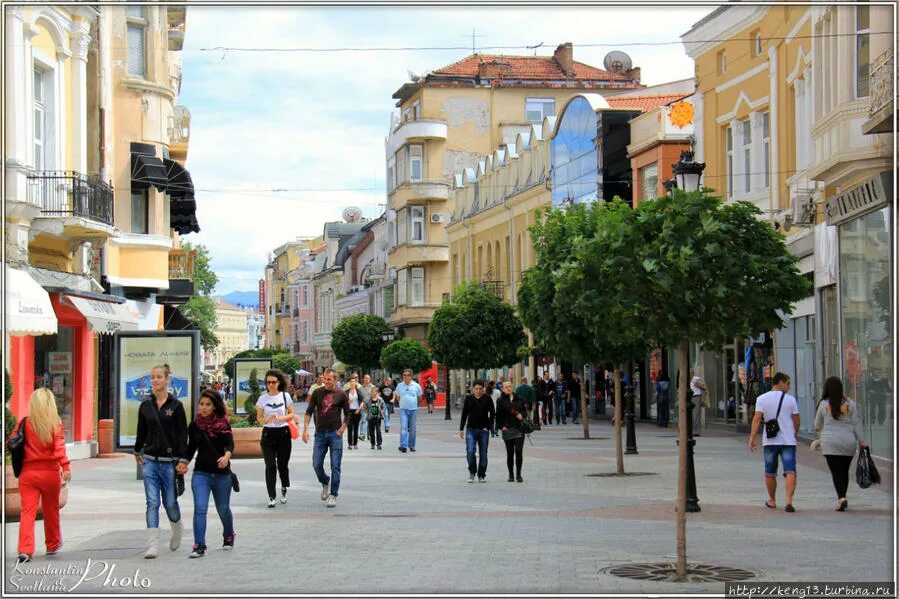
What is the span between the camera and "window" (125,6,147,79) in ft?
Answer: 110

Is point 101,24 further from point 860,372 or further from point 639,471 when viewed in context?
point 860,372

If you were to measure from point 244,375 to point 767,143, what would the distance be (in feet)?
63.0

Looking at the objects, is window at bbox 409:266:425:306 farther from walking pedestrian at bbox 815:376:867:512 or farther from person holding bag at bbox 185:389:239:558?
person holding bag at bbox 185:389:239:558

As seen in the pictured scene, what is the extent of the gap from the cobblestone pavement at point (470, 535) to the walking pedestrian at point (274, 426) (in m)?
0.50

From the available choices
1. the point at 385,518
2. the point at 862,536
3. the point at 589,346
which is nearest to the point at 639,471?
the point at 589,346

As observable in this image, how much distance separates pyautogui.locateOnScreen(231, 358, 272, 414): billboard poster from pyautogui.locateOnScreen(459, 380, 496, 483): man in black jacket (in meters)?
22.6

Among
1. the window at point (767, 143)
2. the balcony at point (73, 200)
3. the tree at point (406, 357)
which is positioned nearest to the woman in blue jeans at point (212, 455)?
the balcony at point (73, 200)

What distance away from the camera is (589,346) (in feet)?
86.4

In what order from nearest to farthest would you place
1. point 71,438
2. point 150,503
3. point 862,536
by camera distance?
point 150,503 → point 862,536 → point 71,438

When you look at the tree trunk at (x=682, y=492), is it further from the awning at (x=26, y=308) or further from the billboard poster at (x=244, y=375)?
the billboard poster at (x=244, y=375)

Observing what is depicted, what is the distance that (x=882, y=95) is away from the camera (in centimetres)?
1922

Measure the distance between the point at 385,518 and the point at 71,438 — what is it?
44.9 feet

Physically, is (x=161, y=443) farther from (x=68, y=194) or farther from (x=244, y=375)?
(x=244, y=375)

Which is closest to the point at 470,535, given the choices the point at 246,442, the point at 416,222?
the point at 246,442
